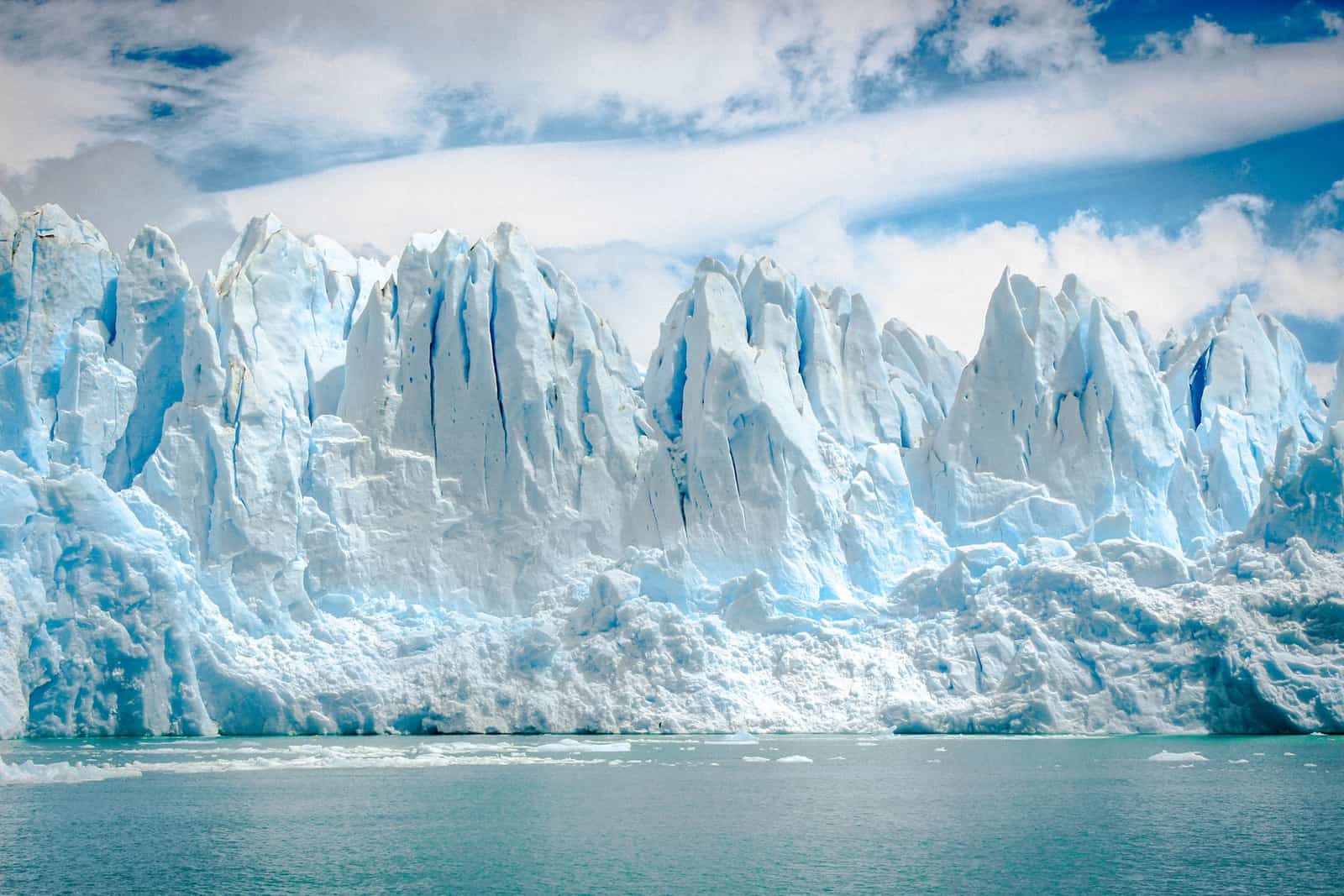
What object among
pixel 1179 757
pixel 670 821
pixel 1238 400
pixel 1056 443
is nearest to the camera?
pixel 670 821

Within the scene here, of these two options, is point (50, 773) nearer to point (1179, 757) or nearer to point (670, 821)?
point (670, 821)

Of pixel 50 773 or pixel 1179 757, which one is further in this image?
pixel 1179 757

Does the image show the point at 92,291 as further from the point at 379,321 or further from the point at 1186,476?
the point at 1186,476

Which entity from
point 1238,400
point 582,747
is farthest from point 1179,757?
point 1238,400

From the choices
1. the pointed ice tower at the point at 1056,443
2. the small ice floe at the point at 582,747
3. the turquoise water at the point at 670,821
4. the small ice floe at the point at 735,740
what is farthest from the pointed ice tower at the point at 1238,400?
the small ice floe at the point at 582,747

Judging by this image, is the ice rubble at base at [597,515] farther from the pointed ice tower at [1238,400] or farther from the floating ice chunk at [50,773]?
the floating ice chunk at [50,773]

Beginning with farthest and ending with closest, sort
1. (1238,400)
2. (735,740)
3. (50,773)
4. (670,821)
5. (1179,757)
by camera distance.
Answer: (1238,400), (735,740), (1179,757), (50,773), (670,821)

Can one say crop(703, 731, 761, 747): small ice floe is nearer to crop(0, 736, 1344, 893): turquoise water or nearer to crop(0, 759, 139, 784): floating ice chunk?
crop(0, 736, 1344, 893): turquoise water
